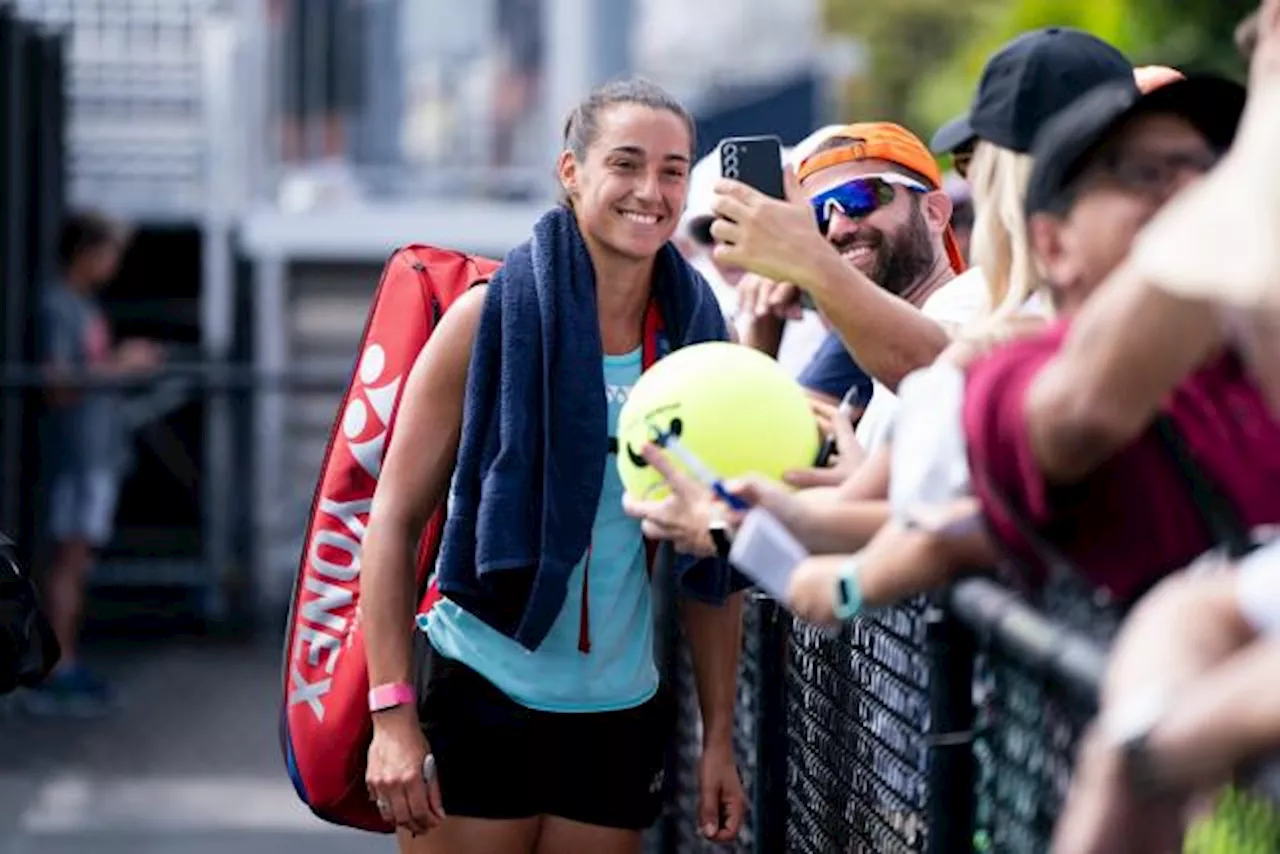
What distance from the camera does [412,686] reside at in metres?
4.80

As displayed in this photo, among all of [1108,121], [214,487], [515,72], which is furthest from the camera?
[515,72]

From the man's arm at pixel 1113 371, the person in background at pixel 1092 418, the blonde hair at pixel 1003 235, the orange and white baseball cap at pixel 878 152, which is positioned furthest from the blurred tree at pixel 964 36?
the man's arm at pixel 1113 371

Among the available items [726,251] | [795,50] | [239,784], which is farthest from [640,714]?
[795,50]

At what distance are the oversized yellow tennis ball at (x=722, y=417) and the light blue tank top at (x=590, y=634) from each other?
0.57 meters

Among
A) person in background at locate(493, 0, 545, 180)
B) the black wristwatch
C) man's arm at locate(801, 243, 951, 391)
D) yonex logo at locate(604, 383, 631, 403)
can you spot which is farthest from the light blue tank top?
person in background at locate(493, 0, 545, 180)

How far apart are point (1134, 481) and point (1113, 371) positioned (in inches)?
10.4

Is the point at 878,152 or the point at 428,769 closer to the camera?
the point at 428,769

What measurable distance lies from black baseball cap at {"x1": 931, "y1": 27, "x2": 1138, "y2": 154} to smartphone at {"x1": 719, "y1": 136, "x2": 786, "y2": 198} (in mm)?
454

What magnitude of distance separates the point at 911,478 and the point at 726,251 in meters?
1.21

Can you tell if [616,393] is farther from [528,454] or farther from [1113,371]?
[1113,371]

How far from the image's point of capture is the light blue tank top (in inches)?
189

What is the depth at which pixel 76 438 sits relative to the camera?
13250 millimetres

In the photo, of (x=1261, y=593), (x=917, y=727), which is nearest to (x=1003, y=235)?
(x=917, y=727)

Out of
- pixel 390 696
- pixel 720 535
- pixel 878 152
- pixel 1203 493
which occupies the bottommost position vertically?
pixel 390 696
